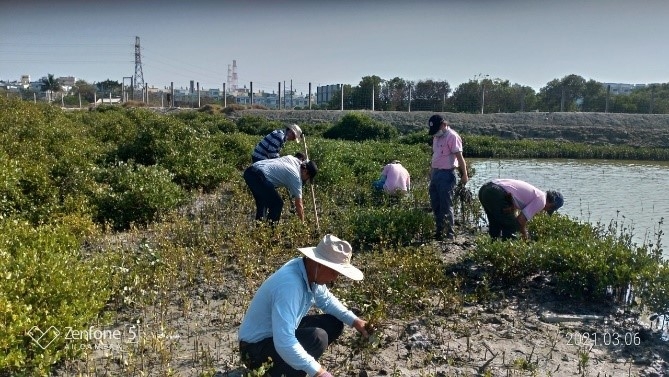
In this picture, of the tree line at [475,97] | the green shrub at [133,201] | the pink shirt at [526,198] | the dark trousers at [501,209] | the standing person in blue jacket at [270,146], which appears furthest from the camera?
the tree line at [475,97]

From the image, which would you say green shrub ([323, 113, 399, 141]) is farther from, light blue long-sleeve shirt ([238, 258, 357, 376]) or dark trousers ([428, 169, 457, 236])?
light blue long-sleeve shirt ([238, 258, 357, 376])

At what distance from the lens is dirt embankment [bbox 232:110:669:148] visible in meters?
28.7

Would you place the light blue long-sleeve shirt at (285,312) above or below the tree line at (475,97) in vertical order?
below

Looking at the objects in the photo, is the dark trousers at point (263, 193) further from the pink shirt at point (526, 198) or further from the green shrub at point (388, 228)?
the pink shirt at point (526, 198)

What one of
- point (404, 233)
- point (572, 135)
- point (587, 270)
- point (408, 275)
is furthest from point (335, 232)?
point (572, 135)

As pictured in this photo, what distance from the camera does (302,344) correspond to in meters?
3.85

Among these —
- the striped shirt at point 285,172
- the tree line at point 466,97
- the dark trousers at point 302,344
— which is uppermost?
the tree line at point 466,97

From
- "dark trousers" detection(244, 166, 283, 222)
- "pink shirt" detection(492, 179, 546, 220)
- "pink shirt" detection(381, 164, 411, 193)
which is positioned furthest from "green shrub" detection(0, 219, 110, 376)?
"pink shirt" detection(381, 164, 411, 193)

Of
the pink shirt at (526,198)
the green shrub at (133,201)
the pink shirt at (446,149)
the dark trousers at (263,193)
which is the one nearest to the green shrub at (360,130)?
the green shrub at (133,201)

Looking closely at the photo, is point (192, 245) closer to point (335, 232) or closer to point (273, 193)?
point (273, 193)

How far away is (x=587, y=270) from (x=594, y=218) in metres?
5.39

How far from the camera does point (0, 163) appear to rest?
23.5 ft

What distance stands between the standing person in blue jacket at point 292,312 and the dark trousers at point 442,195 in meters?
3.99

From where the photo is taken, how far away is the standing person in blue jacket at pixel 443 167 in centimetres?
744
